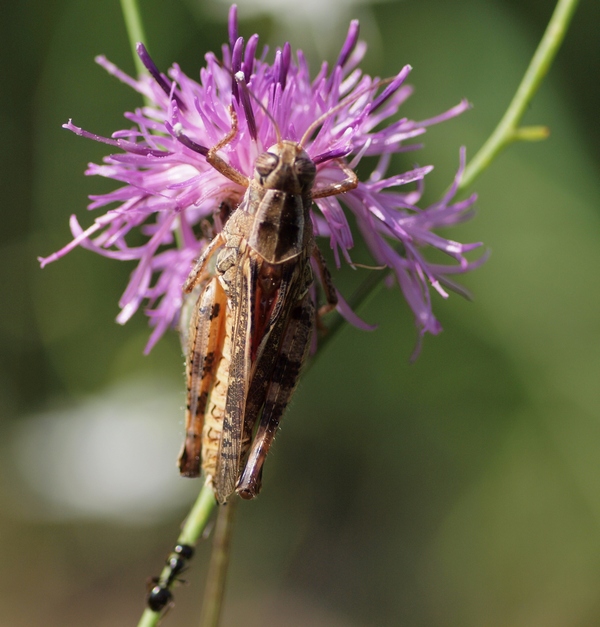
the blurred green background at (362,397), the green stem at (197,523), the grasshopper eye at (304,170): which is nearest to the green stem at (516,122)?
the grasshopper eye at (304,170)

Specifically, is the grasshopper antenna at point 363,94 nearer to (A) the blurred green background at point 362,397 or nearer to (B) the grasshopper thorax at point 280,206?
(B) the grasshopper thorax at point 280,206

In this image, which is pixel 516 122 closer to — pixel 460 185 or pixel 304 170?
pixel 460 185

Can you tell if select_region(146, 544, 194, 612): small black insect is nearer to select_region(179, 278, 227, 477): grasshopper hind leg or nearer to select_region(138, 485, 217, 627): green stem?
select_region(138, 485, 217, 627): green stem

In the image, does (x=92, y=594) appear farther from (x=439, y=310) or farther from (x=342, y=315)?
(x=342, y=315)

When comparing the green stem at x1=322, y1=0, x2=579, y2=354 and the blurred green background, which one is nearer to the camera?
the green stem at x1=322, y1=0, x2=579, y2=354

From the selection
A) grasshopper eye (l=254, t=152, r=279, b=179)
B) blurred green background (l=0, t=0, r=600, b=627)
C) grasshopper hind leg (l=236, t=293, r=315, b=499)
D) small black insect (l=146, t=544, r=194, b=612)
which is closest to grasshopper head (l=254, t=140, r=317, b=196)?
grasshopper eye (l=254, t=152, r=279, b=179)

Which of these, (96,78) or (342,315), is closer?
(342,315)

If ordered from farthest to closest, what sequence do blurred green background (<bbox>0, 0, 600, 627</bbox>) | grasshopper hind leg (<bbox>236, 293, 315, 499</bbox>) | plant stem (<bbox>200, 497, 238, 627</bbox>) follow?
blurred green background (<bbox>0, 0, 600, 627</bbox>) → plant stem (<bbox>200, 497, 238, 627</bbox>) → grasshopper hind leg (<bbox>236, 293, 315, 499</bbox>)

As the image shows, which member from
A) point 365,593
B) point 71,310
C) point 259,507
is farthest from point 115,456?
point 365,593
